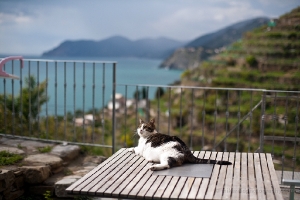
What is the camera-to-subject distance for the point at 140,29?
4144 cm

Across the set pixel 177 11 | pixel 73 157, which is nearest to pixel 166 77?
pixel 177 11

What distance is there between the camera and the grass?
4198 mm

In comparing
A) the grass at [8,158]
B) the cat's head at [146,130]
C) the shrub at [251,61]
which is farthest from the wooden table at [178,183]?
the shrub at [251,61]

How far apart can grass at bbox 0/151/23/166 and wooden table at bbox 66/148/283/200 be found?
1384mm

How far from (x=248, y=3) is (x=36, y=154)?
4163 cm

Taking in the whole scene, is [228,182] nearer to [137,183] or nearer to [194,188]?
[194,188]

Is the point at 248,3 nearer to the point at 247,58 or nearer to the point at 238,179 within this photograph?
the point at 247,58

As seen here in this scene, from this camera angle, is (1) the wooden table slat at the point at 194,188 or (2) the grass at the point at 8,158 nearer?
(1) the wooden table slat at the point at 194,188

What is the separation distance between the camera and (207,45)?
1260 inches

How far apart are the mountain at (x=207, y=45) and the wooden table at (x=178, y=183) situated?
26.4 metres

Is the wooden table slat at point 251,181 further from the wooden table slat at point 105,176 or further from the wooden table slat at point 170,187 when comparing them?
the wooden table slat at point 105,176

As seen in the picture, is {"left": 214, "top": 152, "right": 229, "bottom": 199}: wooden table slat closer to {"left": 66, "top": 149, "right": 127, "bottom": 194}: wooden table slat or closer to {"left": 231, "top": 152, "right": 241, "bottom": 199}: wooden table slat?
{"left": 231, "top": 152, "right": 241, "bottom": 199}: wooden table slat

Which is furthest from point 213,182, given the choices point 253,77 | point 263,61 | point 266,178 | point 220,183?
point 263,61

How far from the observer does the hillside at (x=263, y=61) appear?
2198 cm
